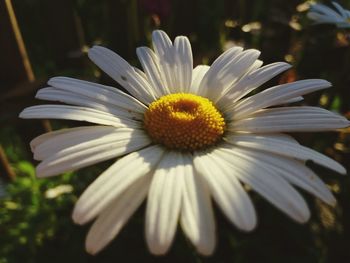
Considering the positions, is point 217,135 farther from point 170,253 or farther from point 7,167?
point 7,167

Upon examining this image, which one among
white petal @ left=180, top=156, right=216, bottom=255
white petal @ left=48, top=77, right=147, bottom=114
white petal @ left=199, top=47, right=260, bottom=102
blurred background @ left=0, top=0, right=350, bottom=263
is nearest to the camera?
white petal @ left=180, top=156, right=216, bottom=255

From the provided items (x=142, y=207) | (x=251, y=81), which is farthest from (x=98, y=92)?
(x=142, y=207)

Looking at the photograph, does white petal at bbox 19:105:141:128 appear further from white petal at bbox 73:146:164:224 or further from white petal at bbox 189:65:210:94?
white petal at bbox 189:65:210:94

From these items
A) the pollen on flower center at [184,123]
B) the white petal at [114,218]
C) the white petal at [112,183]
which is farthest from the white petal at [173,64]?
the white petal at [114,218]

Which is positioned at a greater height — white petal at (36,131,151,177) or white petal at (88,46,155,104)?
white petal at (88,46,155,104)

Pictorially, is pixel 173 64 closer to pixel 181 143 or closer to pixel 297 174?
pixel 181 143

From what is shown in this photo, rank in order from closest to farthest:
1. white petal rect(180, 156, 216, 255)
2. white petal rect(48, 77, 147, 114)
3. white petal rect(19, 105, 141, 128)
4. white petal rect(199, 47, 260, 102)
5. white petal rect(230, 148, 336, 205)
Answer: white petal rect(180, 156, 216, 255)
white petal rect(230, 148, 336, 205)
white petal rect(19, 105, 141, 128)
white petal rect(48, 77, 147, 114)
white petal rect(199, 47, 260, 102)

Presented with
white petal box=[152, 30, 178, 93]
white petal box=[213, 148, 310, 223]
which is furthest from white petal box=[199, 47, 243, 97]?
white petal box=[213, 148, 310, 223]

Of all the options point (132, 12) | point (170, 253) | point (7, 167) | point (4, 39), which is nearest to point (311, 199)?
point (170, 253)
